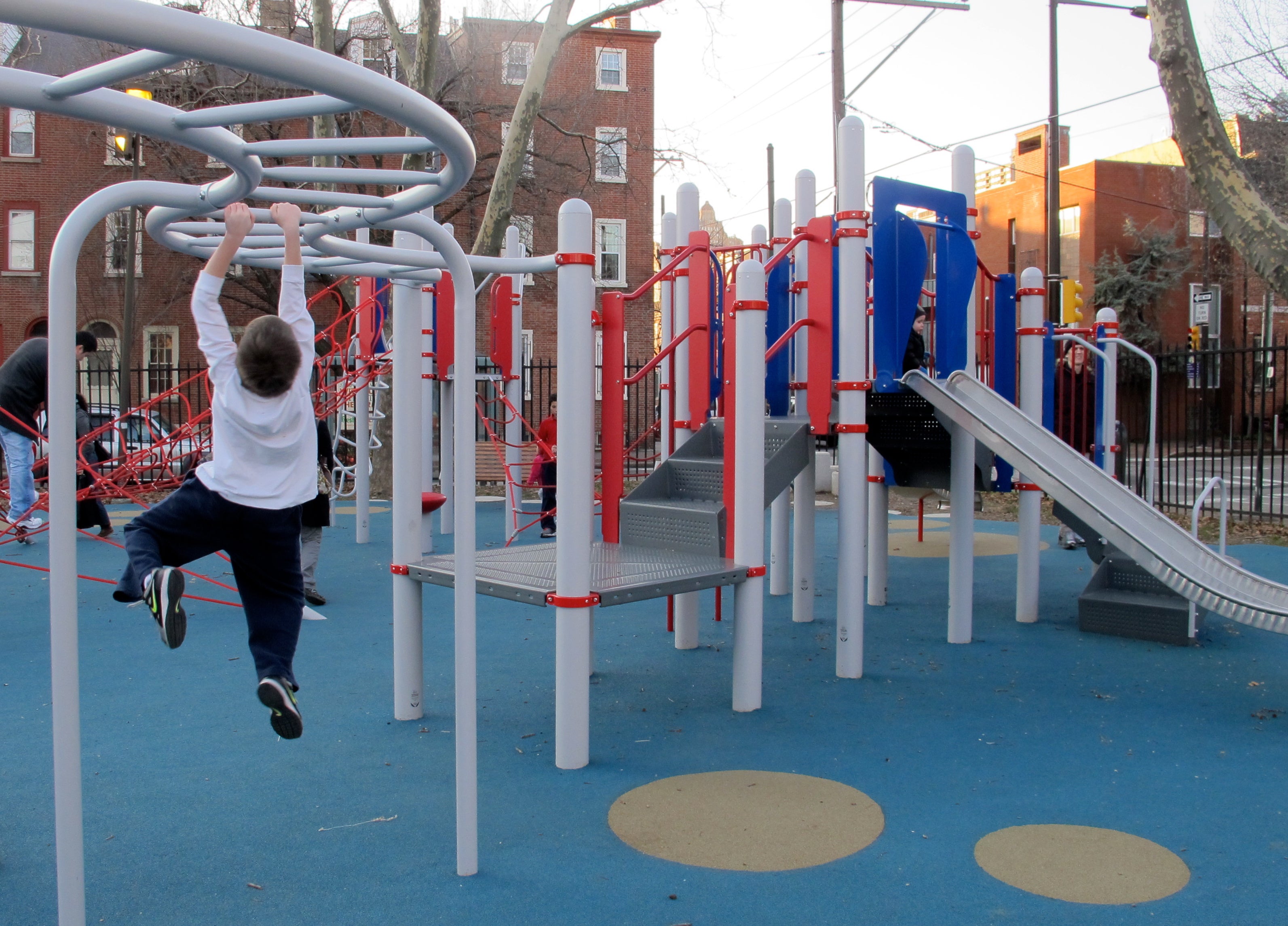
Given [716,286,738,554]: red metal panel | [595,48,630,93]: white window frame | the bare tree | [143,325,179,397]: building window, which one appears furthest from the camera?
[595,48,630,93]: white window frame

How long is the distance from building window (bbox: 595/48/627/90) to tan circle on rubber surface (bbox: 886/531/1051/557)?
1966 centimetres

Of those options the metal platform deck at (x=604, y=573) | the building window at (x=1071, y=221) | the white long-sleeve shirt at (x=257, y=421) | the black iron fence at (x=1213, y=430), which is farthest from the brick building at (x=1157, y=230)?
the white long-sleeve shirt at (x=257, y=421)

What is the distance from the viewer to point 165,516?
121 inches

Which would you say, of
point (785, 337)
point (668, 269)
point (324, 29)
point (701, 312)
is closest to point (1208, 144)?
point (785, 337)

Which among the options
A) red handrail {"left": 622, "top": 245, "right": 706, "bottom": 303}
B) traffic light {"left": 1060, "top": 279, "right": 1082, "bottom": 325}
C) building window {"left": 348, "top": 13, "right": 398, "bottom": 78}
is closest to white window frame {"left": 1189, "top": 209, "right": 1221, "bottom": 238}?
traffic light {"left": 1060, "top": 279, "right": 1082, "bottom": 325}

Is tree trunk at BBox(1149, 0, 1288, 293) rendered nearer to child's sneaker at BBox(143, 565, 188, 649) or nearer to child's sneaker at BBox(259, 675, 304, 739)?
child's sneaker at BBox(259, 675, 304, 739)

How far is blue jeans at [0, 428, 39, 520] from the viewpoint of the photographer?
27.7ft

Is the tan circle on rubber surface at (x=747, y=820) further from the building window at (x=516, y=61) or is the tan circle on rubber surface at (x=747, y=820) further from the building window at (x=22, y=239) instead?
the building window at (x=22, y=239)

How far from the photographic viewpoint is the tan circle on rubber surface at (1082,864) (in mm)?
2939

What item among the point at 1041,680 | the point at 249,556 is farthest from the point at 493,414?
the point at 249,556

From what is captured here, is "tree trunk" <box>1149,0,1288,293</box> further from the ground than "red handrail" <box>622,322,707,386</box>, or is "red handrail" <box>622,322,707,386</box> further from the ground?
"tree trunk" <box>1149,0,1288,293</box>

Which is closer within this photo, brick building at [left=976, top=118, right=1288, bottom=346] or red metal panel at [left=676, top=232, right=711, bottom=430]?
red metal panel at [left=676, top=232, right=711, bottom=430]

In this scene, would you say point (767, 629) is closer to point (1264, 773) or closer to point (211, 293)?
point (1264, 773)

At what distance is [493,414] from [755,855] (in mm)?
19900
